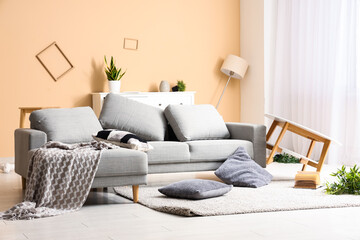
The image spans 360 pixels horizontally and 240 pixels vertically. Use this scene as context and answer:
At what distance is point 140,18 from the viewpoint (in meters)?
7.96

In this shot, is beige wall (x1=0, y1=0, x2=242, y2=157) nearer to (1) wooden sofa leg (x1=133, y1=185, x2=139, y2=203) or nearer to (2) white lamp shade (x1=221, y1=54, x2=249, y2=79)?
(2) white lamp shade (x1=221, y1=54, x2=249, y2=79)

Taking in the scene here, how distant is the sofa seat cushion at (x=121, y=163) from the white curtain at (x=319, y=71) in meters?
3.23

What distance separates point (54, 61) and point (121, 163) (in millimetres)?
3523

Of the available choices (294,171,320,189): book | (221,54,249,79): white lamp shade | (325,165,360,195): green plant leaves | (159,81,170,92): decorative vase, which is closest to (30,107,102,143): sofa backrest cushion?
(294,171,320,189): book

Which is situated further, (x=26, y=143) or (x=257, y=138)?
(x=257, y=138)

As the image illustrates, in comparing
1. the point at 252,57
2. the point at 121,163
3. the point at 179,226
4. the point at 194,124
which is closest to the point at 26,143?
the point at 121,163

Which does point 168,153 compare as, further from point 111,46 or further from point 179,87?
point 111,46

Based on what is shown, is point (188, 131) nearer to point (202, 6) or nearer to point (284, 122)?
point (284, 122)

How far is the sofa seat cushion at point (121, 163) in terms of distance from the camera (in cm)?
428

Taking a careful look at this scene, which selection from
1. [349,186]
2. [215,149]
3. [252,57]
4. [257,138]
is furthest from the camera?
[252,57]

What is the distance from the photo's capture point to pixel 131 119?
5434 millimetres

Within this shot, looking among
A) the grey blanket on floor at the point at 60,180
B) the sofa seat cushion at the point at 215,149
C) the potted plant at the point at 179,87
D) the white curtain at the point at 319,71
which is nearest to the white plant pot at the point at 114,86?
the potted plant at the point at 179,87

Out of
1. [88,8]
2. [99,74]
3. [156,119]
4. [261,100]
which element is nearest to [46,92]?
[99,74]

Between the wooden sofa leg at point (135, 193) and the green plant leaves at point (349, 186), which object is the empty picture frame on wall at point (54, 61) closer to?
the wooden sofa leg at point (135, 193)
